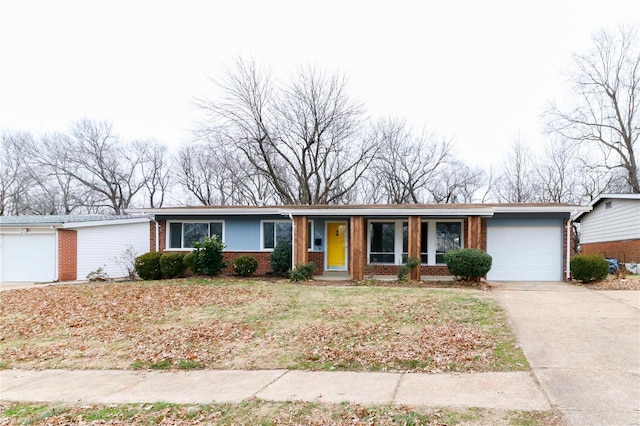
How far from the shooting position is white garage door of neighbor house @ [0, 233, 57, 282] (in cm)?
1920

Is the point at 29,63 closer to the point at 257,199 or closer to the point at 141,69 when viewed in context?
the point at 141,69

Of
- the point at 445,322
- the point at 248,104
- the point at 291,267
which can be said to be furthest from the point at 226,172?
the point at 445,322

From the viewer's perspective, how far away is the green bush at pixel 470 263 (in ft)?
48.3

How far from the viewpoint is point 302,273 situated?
53.5ft

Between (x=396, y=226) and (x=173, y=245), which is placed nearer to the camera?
(x=396, y=226)

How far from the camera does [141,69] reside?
64.8 feet

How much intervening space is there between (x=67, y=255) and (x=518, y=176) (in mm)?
32590

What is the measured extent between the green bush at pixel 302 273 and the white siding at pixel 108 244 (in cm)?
1016

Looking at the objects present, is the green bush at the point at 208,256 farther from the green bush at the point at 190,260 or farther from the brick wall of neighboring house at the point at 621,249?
the brick wall of neighboring house at the point at 621,249

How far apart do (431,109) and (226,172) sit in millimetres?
18066

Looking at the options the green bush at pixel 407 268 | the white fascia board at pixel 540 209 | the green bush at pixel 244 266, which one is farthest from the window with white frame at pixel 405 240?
the green bush at pixel 244 266

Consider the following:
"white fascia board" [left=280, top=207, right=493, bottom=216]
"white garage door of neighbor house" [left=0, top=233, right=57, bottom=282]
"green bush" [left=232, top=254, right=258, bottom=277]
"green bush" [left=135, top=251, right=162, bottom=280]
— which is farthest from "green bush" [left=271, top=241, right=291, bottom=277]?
"white garage door of neighbor house" [left=0, top=233, right=57, bottom=282]

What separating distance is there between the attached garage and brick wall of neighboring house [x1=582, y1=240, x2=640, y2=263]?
5028 mm

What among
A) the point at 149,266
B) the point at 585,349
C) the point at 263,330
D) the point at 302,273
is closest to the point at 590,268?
the point at 585,349
